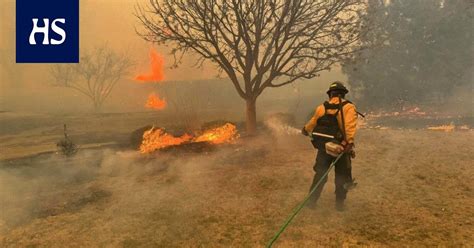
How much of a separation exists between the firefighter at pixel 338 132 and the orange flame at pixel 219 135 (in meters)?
6.39

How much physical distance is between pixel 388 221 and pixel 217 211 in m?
2.91

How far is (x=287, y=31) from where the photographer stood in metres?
12.6

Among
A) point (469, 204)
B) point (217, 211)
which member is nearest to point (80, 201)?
point (217, 211)

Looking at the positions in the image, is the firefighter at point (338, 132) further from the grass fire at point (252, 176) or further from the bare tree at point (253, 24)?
the bare tree at point (253, 24)

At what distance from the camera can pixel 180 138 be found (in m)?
12.8

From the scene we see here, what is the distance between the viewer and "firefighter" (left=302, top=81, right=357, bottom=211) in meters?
5.88

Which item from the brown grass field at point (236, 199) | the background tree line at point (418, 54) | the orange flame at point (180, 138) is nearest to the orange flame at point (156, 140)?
the orange flame at point (180, 138)

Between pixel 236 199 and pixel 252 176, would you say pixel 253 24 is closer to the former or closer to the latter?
pixel 252 176

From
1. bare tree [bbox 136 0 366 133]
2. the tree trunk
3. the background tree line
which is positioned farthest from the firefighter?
the background tree line

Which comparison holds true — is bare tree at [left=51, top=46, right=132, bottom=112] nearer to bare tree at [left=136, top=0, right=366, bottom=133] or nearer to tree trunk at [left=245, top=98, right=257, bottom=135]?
bare tree at [left=136, top=0, right=366, bottom=133]

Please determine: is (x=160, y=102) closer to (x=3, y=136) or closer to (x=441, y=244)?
(x=3, y=136)

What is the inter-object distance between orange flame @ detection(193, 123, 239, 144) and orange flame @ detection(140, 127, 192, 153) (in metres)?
0.70

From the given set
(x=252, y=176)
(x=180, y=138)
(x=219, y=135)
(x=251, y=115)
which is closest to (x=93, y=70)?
(x=180, y=138)

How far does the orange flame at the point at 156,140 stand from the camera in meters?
11.8
